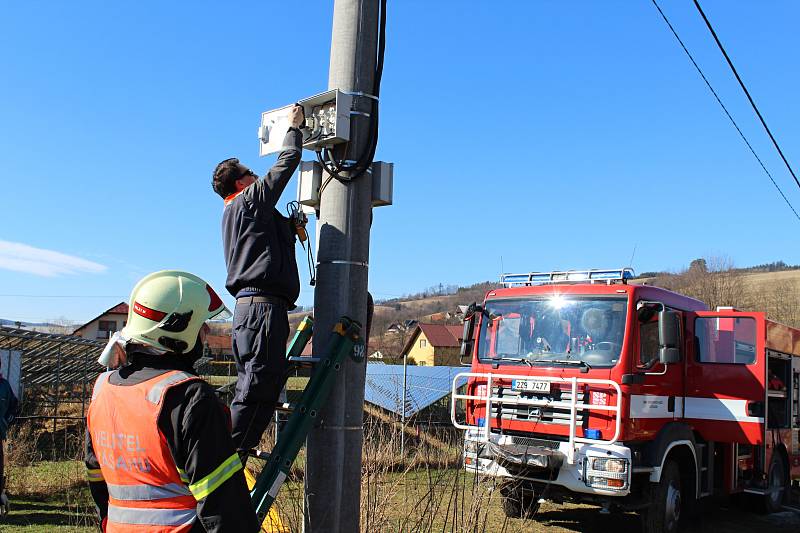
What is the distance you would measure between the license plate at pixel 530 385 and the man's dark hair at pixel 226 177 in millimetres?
5174

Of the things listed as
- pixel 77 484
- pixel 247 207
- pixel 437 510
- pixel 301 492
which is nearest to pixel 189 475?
pixel 247 207

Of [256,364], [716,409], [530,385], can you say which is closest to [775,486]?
[716,409]

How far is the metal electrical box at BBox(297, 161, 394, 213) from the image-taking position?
3971 millimetres

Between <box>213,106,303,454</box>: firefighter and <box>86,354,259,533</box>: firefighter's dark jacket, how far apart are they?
1214 mm

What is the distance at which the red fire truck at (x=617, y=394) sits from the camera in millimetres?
7840

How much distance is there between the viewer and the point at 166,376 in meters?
2.40

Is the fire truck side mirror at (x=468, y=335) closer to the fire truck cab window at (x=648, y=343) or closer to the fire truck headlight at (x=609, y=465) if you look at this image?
the fire truck cab window at (x=648, y=343)

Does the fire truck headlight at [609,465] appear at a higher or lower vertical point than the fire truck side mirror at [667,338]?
lower

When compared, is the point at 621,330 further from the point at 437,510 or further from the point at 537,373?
the point at 437,510

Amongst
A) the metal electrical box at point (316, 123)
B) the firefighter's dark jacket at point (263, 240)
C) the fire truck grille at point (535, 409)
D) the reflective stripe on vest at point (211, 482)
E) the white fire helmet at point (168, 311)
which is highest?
the metal electrical box at point (316, 123)

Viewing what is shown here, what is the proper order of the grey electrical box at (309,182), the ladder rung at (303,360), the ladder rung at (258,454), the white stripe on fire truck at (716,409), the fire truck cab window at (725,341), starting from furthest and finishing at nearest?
the fire truck cab window at (725,341) < the white stripe on fire truck at (716,409) < the grey electrical box at (309,182) < the ladder rung at (303,360) < the ladder rung at (258,454)

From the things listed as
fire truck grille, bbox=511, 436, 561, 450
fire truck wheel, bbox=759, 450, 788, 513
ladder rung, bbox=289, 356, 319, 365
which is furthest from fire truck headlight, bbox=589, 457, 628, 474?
ladder rung, bbox=289, 356, 319, 365

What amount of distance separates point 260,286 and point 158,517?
160 cm

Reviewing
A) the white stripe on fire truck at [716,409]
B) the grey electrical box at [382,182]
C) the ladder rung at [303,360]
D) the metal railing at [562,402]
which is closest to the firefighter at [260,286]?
the ladder rung at [303,360]
